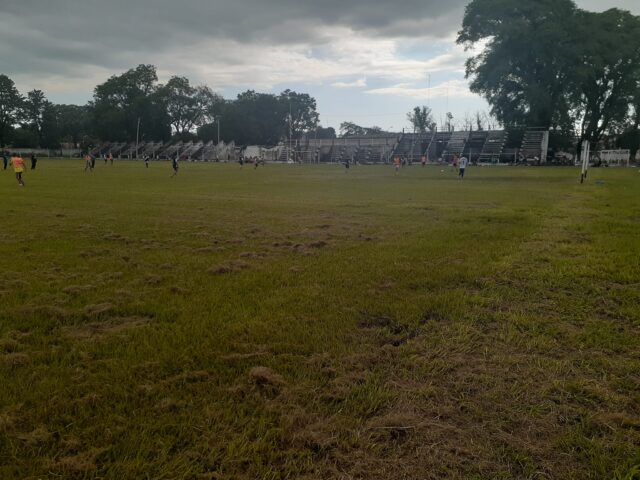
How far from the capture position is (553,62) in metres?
57.1

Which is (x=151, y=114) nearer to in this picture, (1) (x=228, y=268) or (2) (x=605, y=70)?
(2) (x=605, y=70)

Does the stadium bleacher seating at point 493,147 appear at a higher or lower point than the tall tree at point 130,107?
lower

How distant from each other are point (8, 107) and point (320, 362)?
401ft

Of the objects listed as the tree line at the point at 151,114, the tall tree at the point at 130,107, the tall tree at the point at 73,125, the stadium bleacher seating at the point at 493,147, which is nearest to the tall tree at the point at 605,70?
the stadium bleacher seating at the point at 493,147

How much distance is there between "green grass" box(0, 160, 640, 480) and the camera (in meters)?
2.58

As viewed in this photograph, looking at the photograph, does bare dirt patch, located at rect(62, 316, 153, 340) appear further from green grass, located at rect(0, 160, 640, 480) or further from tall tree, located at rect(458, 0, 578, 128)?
tall tree, located at rect(458, 0, 578, 128)

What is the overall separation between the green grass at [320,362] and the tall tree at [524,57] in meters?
57.2

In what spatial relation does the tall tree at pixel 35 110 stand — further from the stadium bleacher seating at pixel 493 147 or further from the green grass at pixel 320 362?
the green grass at pixel 320 362

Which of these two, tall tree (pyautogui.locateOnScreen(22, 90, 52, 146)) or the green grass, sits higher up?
tall tree (pyautogui.locateOnScreen(22, 90, 52, 146))

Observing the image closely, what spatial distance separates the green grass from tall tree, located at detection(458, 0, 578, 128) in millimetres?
57236

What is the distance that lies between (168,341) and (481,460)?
266cm

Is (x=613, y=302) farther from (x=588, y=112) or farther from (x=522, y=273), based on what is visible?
(x=588, y=112)

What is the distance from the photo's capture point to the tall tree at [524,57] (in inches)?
2211

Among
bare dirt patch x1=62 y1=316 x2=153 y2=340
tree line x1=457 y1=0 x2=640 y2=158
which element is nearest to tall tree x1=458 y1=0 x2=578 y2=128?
tree line x1=457 y1=0 x2=640 y2=158
